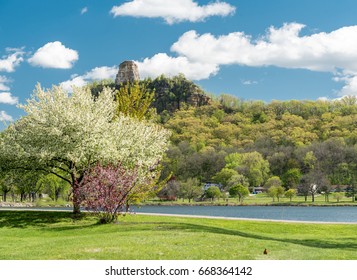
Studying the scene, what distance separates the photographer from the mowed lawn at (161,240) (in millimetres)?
15102

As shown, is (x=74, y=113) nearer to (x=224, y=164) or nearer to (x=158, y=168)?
(x=158, y=168)

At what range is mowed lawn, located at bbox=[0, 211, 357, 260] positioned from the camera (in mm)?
15102

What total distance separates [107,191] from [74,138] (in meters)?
5.13

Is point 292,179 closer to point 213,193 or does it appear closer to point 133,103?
point 213,193

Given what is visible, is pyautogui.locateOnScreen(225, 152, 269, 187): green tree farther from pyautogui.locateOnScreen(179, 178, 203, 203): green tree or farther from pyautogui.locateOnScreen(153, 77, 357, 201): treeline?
pyautogui.locateOnScreen(179, 178, 203, 203): green tree

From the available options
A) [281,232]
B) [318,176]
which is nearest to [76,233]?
[281,232]

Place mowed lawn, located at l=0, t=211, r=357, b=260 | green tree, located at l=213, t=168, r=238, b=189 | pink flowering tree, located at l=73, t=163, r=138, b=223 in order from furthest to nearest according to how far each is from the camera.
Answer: green tree, located at l=213, t=168, r=238, b=189 < pink flowering tree, located at l=73, t=163, r=138, b=223 < mowed lawn, located at l=0, t=211, r=357, b=260

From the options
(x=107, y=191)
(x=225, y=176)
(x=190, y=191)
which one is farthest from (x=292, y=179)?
(x=107, y=191)

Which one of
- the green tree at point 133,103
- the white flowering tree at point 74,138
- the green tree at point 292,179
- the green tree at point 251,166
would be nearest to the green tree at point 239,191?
the green tree at point 251,166

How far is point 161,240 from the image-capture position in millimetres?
18547

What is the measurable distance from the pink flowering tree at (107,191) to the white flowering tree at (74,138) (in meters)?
2.48

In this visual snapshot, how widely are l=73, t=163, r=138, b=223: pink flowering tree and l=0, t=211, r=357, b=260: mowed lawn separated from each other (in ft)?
3.52

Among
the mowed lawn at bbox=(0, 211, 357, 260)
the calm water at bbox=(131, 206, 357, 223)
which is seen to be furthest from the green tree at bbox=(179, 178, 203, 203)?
the mowed lawn at bbox=(0, 211, 357, 260)

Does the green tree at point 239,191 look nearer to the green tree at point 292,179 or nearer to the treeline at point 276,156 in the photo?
the treeline at point 276,156
